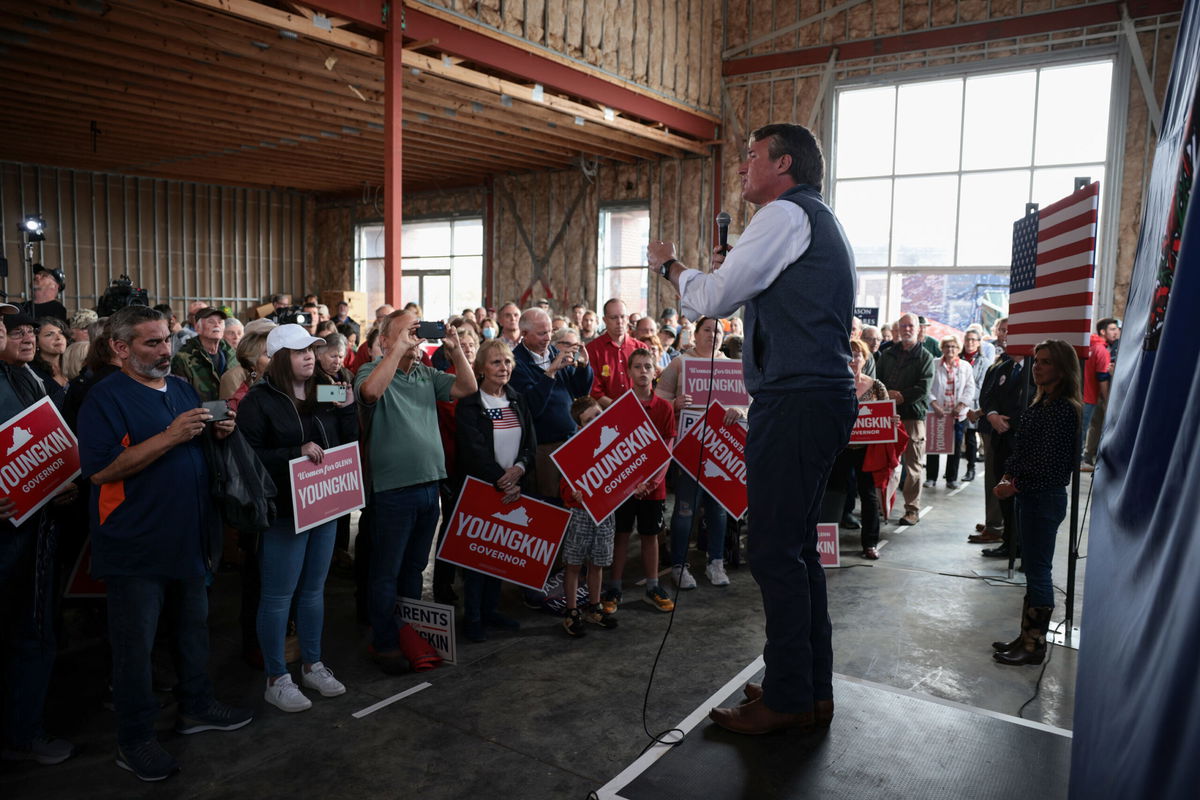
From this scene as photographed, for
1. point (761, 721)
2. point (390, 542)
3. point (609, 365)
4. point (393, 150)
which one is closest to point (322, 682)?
point (390, 542)

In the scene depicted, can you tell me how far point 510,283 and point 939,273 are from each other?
9499 millimetres

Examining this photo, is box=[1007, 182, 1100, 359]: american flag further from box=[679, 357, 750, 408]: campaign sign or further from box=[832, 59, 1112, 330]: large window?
box=[832, 59, 1112, 330]: large window

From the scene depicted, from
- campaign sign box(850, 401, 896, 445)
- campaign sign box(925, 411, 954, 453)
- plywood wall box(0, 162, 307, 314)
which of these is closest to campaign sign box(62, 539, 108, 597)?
campaign sign box(850, 401, 896, 445)

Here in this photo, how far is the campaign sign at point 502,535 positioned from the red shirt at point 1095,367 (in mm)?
8108

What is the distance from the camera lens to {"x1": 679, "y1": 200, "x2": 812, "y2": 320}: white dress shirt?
263 cm

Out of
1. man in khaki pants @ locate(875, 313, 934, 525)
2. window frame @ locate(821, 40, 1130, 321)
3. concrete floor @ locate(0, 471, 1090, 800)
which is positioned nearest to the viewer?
concrete floor @ locate(0, 471, 1090, 800)

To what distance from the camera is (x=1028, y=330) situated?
493 cm

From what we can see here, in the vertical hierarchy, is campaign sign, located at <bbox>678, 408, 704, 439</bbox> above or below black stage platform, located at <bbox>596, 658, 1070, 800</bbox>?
above

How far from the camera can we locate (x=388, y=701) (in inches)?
143

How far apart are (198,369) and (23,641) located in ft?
8.31

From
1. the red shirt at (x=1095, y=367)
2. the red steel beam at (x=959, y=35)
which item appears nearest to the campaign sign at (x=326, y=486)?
the red shirt at (x=1095, y=367)

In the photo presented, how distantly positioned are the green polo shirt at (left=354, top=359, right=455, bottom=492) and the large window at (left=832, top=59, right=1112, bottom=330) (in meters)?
10.7

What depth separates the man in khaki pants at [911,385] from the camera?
7.64 metres

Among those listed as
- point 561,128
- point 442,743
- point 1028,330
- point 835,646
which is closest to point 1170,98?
point 442,743
